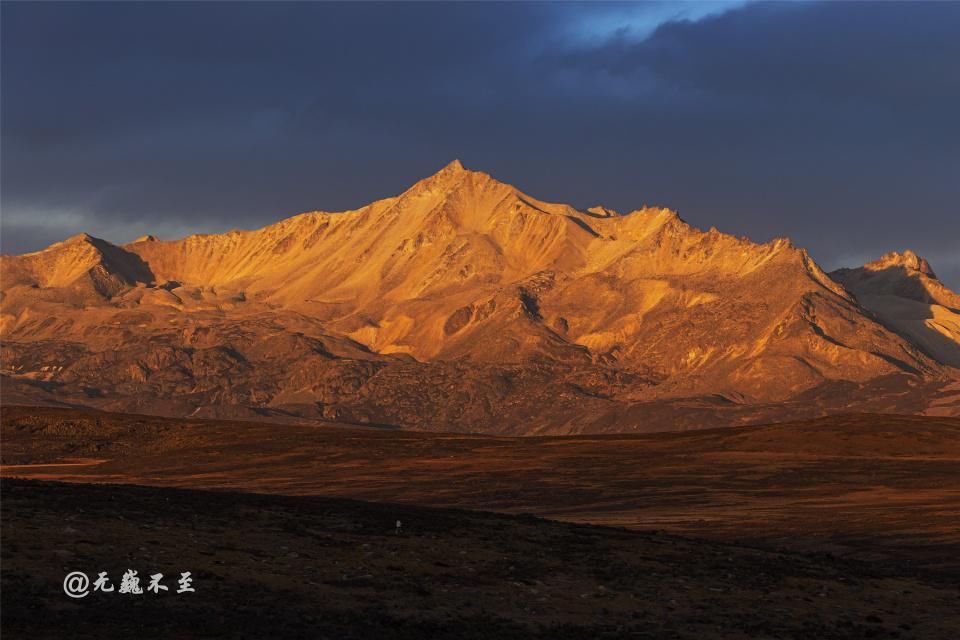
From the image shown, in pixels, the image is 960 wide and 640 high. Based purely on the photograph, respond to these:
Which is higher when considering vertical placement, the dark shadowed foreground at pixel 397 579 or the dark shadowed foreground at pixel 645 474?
the dark shadowed foreground at pixel 645 474

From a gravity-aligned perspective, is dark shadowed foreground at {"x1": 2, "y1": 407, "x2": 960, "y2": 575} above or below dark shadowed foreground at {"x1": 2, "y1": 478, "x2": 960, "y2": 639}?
above

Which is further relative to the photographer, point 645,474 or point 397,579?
point 645,474

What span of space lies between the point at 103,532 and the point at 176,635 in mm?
10988

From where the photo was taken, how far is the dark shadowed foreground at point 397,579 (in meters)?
38.6

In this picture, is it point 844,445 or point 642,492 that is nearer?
point 642,492

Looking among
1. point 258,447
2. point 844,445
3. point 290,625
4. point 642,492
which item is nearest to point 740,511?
point 642,492

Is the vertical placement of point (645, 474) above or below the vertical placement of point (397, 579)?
above

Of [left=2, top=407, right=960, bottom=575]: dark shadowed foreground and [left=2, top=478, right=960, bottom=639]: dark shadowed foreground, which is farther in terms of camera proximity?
[left=2, top=407, right=960, bottom=575]: dark shadowed foreground

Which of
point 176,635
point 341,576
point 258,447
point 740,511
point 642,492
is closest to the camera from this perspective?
point 176,635

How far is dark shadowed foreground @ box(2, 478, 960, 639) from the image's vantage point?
1519 inches

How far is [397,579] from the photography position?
1769 inches

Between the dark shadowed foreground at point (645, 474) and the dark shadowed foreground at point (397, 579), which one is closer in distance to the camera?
the dark shadowed foreground at point (397, 579)

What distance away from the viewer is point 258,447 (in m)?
189

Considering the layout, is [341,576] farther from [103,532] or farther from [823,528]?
[823,528]
